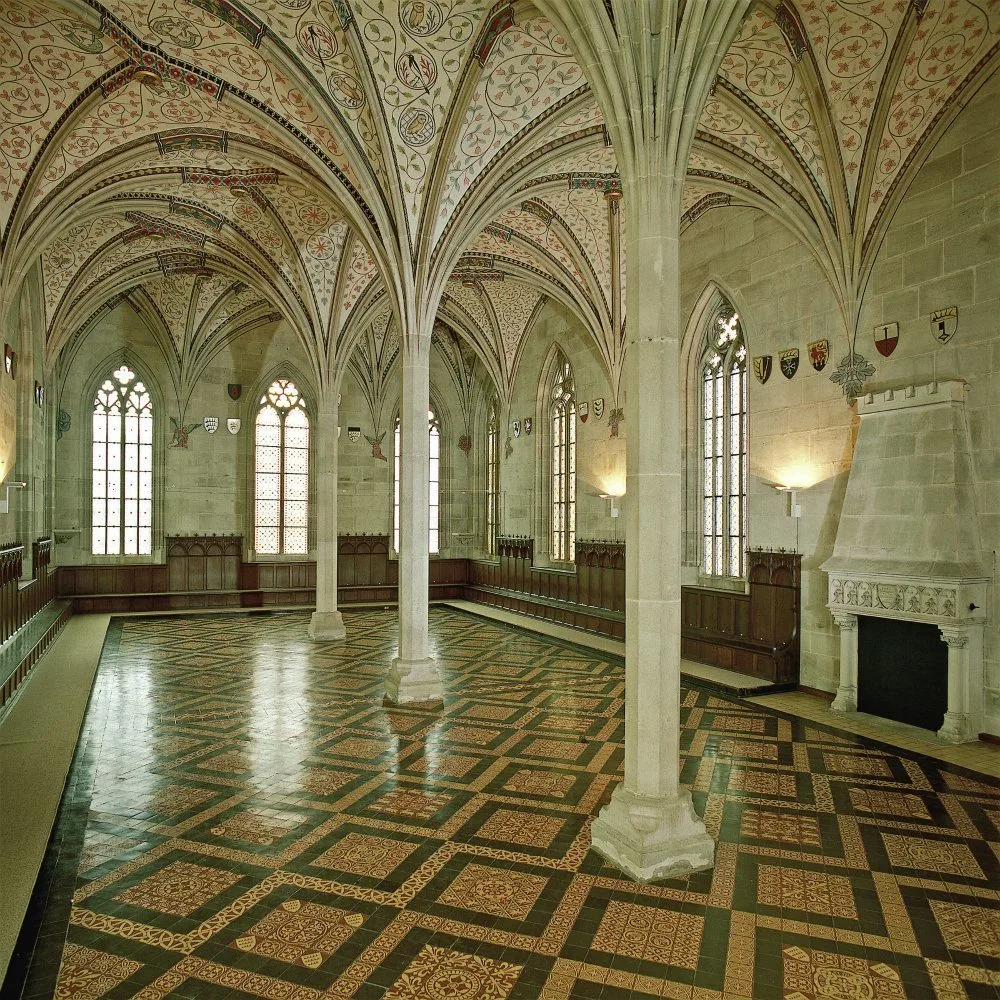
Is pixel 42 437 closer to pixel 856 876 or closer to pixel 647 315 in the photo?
pixel 647 315

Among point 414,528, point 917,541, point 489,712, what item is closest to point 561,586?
point 414,528

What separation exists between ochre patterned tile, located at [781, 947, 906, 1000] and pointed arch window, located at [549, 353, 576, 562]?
12.8 meters

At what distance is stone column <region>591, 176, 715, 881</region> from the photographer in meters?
5.21

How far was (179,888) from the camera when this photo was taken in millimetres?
4672

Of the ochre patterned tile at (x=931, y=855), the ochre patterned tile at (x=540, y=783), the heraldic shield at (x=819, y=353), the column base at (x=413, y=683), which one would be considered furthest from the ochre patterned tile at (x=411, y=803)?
the heraldic shield at (x=819, y=353)

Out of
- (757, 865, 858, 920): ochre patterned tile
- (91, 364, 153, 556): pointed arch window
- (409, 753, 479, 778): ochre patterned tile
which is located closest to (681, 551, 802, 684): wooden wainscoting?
(409, 753, 479, 778): ochre patterned tile

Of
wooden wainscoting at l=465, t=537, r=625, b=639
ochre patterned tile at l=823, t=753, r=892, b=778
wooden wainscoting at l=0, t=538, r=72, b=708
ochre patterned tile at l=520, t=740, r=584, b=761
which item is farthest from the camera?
wooden wainscoting at l=465, t=537, r=625, b=639

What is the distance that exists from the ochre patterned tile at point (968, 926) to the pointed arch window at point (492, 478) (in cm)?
1628

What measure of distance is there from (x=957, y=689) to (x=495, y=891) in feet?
20.2

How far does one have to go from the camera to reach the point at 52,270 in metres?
14.0

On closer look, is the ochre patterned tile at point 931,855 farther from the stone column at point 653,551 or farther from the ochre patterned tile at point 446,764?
the ochre patterned tile at point 446,764

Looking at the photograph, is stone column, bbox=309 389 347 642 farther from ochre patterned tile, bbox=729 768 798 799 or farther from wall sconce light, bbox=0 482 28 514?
ochre patterned tile, bbox=729 768 798 799

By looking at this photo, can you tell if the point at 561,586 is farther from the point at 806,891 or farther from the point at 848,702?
the point at 806,891

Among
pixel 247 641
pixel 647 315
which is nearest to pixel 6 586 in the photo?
pixel 247 641
